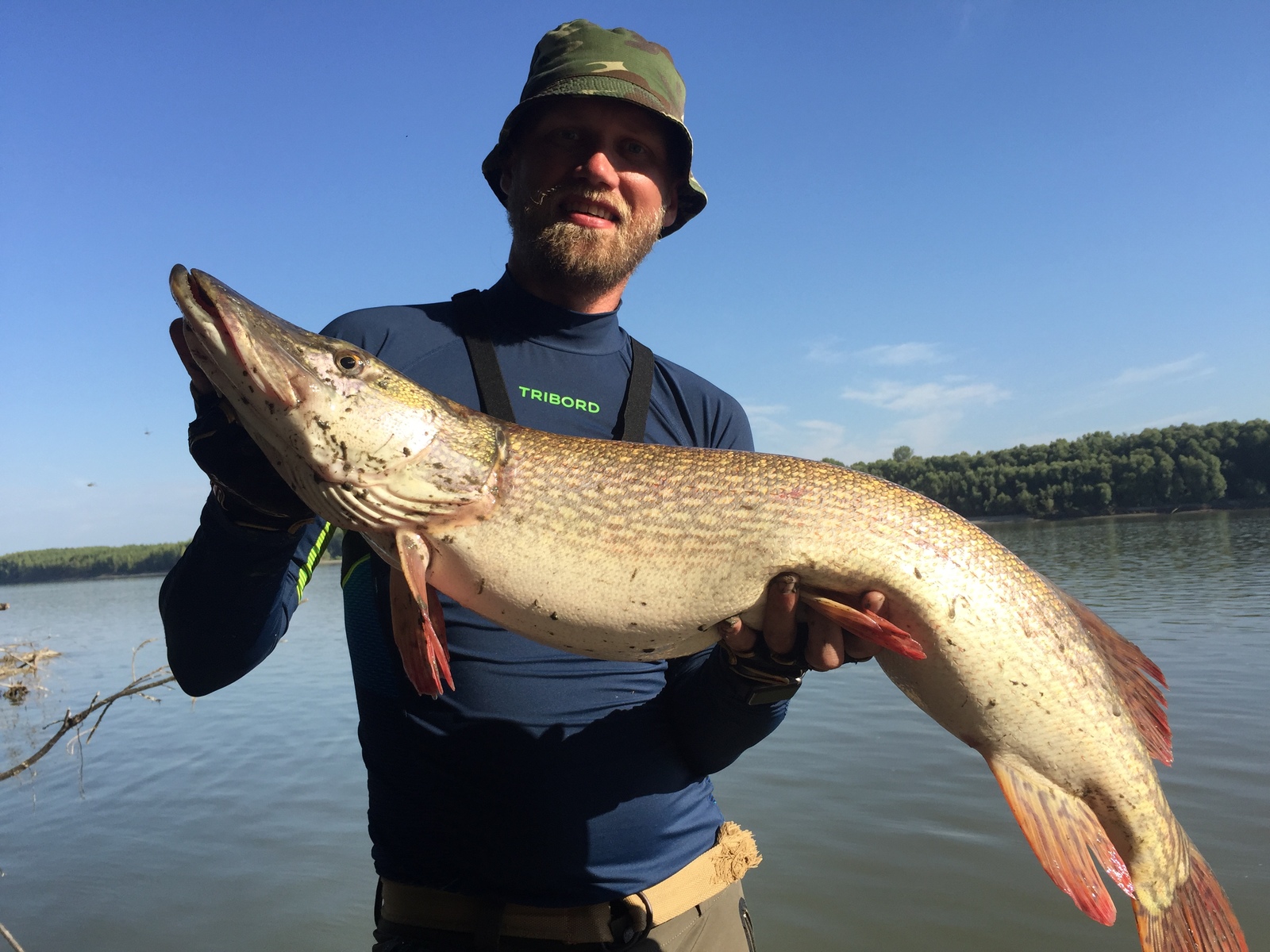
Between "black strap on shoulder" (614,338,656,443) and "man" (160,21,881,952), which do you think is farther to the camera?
"black strap on shoulder" (614,338,656,443)

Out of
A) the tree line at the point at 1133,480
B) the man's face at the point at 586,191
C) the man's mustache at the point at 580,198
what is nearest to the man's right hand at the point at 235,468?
the man's face at the point at 586,191

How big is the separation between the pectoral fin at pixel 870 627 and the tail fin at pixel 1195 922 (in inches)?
44.8

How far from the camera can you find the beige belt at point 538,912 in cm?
195

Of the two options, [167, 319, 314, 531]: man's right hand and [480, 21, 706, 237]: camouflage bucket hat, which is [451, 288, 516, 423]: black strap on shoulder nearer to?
[167, 319, 314, 531]: man's right hand

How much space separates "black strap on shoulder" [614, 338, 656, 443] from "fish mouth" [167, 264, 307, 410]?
3.46 ft

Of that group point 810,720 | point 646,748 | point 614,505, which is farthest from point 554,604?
point 810,720

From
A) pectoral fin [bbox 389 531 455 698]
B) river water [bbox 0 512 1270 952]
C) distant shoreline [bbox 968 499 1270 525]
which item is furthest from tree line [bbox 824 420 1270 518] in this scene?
pectoral fin [bbox 389 531 455 698]

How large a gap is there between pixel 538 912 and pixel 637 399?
1.62 meters

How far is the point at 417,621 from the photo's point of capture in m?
1.94

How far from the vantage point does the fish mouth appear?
6.21 feet

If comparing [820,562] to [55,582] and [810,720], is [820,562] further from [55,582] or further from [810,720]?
[55,582]

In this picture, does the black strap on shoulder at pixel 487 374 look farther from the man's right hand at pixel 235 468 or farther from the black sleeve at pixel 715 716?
the black sleeve at pixel 715 716

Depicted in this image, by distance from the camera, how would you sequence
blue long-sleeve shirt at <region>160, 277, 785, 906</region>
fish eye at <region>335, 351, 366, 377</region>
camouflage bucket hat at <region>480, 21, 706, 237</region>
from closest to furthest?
blue long-sleeve shirt at <region>160, 277, 785, 906</region> < fish eye at <region>335, 351, 366, 377</region> < camouflage bucket hat at <region>480, 21, 706, 237</region>

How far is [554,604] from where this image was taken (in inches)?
78.1
